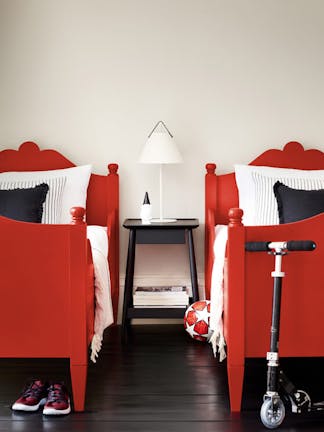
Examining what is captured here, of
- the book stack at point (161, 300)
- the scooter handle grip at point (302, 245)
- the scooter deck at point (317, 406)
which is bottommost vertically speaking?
the scooter deck at point (317, 406)

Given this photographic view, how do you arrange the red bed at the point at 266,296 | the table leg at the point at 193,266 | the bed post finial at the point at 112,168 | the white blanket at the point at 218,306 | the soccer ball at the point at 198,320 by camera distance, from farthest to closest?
the bed post finial at the point at 112,168
the table leg at the point at 193,266
the soccer ball at the point at 198,320
the white blanket at the point at 218,306
the red bed at the point at 266,296

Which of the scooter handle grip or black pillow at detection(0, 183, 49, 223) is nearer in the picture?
the scooter handle grip

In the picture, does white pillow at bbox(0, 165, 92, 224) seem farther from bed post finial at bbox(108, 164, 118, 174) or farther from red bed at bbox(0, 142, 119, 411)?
red bed at bbox(0, 142, 119, 411)

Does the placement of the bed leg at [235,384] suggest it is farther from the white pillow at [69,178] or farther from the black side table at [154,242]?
the white pillow at [69,178]

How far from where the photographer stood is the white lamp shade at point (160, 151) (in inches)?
155

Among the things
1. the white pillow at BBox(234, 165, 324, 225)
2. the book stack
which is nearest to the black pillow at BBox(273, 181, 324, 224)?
the white pillow at BBox(234, 165, 324, 225)

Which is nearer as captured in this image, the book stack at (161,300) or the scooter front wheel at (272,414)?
the scooter front wheel at (272,414)

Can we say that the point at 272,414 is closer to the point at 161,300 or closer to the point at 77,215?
the point at 77,215

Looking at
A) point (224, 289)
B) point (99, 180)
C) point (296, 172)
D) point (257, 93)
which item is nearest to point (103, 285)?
point (224, 289)

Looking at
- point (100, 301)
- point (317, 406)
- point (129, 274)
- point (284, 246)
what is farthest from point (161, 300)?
point (284, 246)

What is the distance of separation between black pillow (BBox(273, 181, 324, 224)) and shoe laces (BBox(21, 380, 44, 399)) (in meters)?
1.54

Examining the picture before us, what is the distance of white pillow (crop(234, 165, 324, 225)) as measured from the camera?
3807mm

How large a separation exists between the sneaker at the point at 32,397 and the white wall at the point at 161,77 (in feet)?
5.75

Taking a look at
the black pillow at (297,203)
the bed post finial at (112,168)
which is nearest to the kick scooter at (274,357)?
the black pillow at (297,203)
